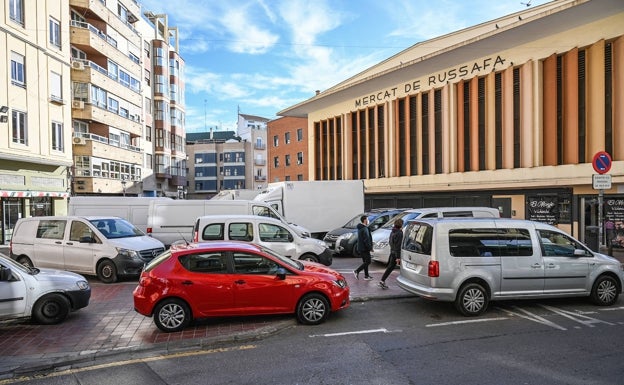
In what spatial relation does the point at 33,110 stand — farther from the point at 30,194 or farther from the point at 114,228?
the point at 114,228

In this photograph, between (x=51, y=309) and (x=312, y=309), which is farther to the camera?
(x=51, y=309)

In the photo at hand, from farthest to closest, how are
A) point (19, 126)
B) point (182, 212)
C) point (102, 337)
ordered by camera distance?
point (19, 126) → point (182, 212) → point (102, 337)

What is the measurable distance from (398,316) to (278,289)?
2274 mm

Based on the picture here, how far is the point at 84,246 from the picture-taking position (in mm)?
10656

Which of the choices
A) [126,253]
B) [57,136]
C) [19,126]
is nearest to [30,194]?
[19,126]

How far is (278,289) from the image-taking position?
669 cm

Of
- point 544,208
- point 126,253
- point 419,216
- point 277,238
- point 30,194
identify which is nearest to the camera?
point 126,253

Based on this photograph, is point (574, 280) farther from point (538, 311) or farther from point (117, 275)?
point (117, 275)

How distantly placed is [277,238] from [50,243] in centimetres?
604

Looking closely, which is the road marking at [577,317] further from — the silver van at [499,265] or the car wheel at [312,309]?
the car wheel at [312,309]

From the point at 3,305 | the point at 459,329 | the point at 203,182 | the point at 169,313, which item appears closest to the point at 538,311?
the point at 459,329

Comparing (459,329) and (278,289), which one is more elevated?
(278,289)

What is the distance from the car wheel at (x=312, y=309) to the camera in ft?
22.1

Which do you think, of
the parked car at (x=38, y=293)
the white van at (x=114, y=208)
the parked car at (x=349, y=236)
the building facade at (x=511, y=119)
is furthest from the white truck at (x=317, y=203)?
the parked car at (x=38, y=293)
